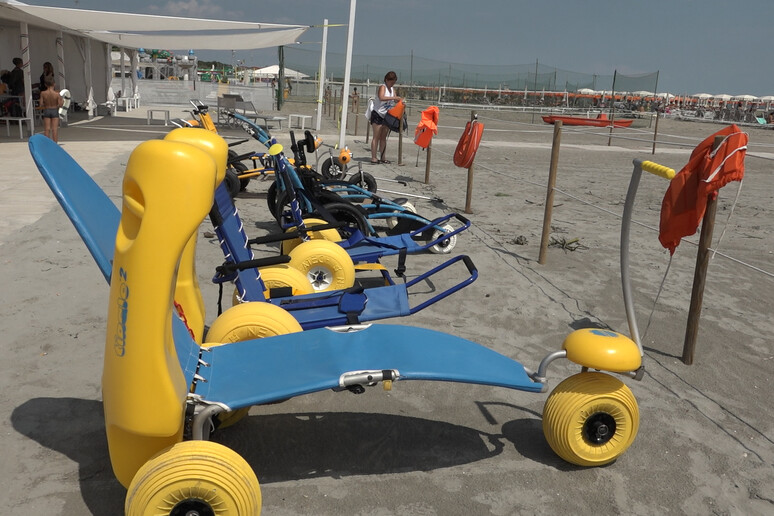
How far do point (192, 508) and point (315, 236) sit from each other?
3.79 m

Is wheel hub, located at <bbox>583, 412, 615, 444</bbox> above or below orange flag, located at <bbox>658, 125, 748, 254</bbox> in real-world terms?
below

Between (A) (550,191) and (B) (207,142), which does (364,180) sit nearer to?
(A) (550,191)

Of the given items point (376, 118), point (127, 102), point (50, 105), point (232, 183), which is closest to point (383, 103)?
point (376, 118)

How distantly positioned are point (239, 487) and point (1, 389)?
1932mm

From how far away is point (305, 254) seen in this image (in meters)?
4.83

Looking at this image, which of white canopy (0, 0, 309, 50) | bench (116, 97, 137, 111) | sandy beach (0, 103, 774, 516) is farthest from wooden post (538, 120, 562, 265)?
bench (116, 97, 137, 111)

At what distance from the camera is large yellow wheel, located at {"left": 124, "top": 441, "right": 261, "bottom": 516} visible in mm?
2131

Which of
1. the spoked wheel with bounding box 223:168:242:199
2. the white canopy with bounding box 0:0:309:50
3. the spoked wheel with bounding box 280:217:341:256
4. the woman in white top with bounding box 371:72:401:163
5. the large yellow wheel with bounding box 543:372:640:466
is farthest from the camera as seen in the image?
the white canopy with bounding box 0:0:309:50

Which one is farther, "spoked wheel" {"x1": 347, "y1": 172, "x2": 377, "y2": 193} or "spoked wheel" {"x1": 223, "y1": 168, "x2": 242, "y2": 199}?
"spoked wheel" {"x1": 347, "y1": 172, "x2": 377, "y2": 193}

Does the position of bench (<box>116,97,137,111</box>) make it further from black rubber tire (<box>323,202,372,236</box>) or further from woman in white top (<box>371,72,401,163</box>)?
black rubber tire (<box>323,202,372,236</box>)

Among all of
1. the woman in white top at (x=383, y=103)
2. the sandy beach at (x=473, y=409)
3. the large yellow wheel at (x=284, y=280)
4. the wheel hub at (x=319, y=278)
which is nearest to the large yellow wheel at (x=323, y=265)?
the wheel hub at (x=319, y=278)

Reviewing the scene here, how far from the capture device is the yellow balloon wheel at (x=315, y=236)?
5715mm

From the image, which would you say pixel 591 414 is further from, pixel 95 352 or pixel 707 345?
pixel 95 352

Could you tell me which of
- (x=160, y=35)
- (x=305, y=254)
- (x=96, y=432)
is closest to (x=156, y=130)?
(x=160, y=35)
